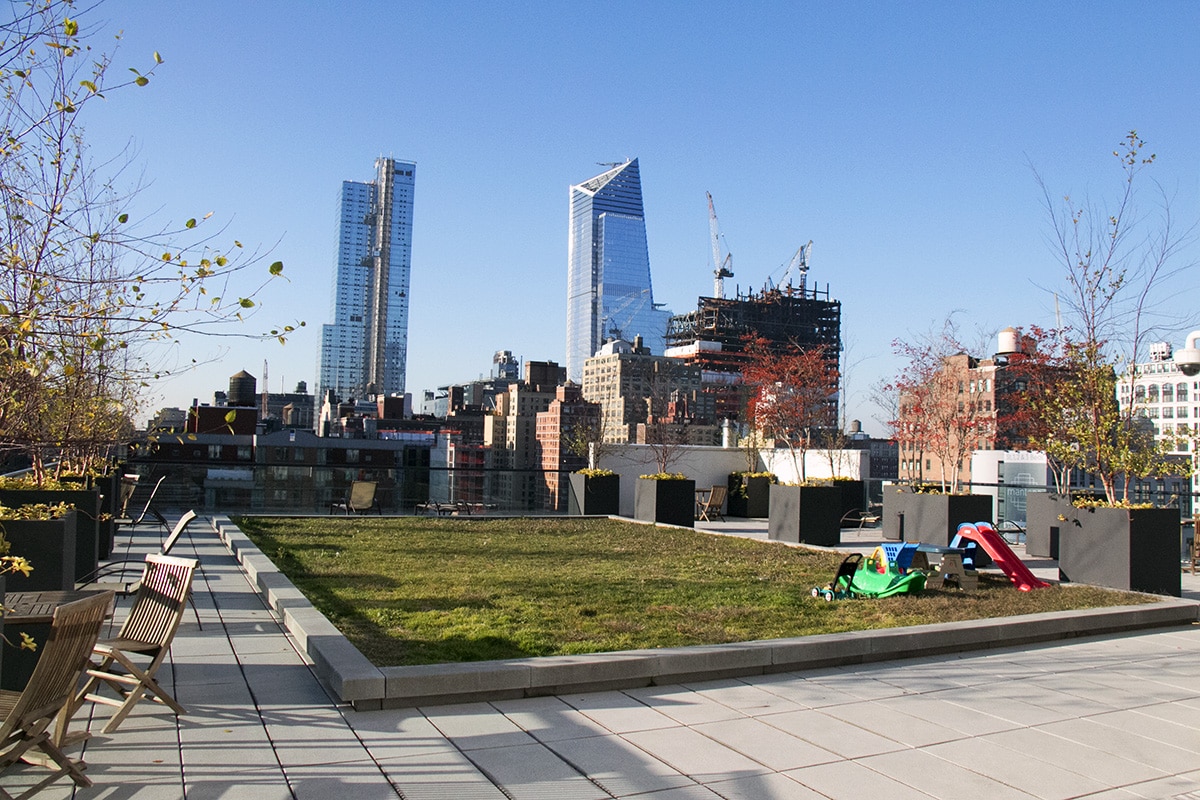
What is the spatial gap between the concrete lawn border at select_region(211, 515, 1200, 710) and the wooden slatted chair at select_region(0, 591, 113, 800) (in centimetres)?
140

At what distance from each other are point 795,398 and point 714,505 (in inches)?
190

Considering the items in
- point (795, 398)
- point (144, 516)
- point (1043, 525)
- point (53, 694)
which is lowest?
point (144, 516)

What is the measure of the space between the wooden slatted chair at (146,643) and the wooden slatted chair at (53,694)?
0.61m

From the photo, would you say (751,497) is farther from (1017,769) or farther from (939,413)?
(1017,769)

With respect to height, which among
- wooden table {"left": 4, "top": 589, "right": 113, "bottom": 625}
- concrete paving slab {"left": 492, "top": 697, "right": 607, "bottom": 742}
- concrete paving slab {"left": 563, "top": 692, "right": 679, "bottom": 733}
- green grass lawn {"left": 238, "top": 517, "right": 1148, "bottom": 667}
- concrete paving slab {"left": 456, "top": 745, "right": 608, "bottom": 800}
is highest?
wooden table {"left": 4, "top": 589, "right": 113, "bottom": 625}

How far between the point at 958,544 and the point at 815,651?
3964mm

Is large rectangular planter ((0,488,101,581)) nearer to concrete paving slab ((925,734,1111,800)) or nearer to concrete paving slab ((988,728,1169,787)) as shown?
concrete paving slab ((925,734,1111,800))

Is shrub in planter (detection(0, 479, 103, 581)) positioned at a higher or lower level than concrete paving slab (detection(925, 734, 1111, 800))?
higher

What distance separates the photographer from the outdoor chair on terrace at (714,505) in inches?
695

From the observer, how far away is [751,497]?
61.8 ft

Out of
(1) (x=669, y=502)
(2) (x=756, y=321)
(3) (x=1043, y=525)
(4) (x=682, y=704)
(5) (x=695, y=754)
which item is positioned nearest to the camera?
(5) (x=695, y=754)

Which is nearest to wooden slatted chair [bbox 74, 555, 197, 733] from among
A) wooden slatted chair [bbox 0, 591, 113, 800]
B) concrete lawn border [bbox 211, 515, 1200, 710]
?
wooden slatted chair [bbox 0, 591, 113, 800]

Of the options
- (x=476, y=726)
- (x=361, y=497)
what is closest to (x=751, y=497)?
(x=361, y=497)

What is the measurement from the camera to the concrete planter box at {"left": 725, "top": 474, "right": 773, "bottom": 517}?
18812 millimetres
